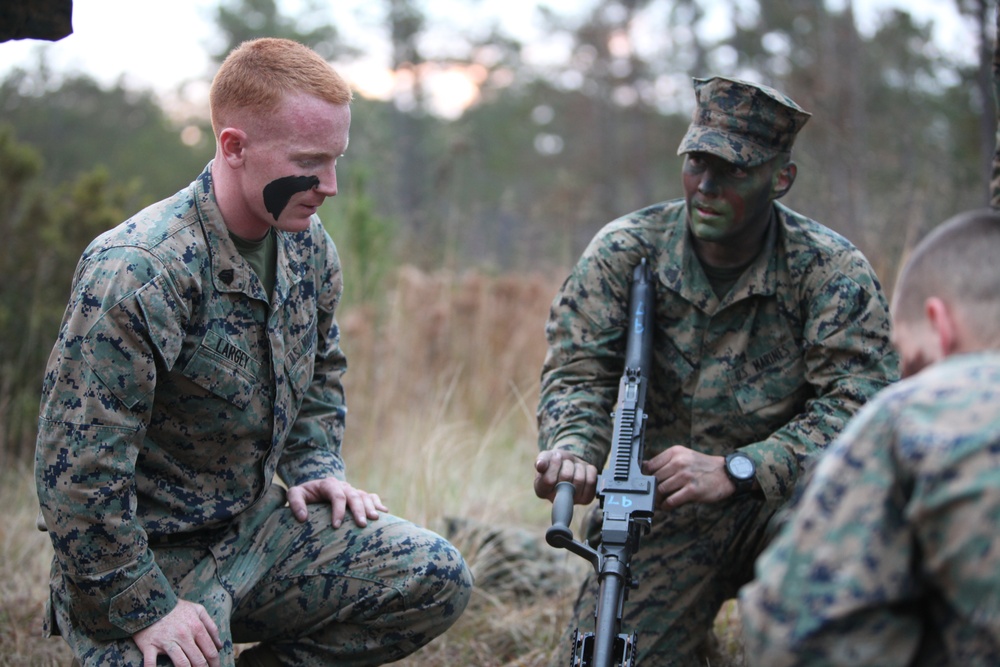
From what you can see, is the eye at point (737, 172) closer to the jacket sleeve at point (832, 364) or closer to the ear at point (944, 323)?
the jacket sleeve at point (832, 364)

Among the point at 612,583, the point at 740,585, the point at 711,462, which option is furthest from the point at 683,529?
the point at 612,583

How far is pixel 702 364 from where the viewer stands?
11.4 ft

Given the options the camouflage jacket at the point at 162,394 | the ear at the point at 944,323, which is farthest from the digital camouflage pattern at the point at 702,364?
the ear at the point at 944,323

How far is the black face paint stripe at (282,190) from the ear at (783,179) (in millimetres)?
1520

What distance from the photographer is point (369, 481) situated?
5.11 m

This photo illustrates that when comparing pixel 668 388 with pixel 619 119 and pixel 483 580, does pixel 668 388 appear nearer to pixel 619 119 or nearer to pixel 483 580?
pixel 483 580

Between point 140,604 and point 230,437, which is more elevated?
point 230,437

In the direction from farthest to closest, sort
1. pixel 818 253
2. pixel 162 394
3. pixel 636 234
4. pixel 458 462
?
pixel 458 462 → pixel 636 234 → pixel 818 253 → pixel 162 394

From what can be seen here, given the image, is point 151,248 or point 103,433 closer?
point 103,433

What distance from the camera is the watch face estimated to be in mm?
3014

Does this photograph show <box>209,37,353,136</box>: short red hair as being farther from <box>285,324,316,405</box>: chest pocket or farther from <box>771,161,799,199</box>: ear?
<box>771,161,799,199</box>: ear

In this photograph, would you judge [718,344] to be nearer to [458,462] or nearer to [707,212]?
[707,212]

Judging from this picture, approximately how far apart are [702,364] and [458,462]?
212cm

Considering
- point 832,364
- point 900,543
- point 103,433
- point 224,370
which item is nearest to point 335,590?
point 224,370
